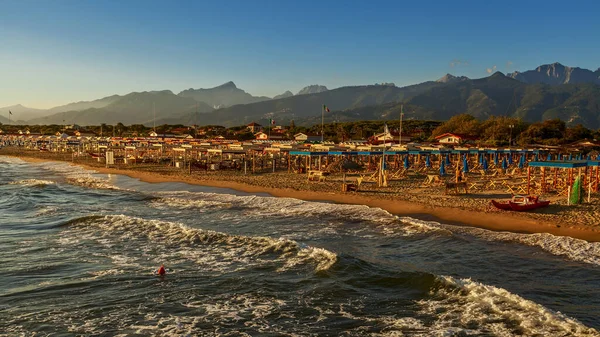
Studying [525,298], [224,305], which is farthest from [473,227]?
[224,305]

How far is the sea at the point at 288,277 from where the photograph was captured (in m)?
9.62

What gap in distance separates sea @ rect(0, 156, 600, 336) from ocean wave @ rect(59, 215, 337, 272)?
0.07m

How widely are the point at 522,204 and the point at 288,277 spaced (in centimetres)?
1330

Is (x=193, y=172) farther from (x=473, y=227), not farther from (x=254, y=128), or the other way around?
(x=254, y=128)

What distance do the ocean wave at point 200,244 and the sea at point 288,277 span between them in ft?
0.23

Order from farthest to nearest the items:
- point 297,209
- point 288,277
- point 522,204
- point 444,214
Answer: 1. point 297,209
2. point 444,214
3. point 522,204
4. point 288,277

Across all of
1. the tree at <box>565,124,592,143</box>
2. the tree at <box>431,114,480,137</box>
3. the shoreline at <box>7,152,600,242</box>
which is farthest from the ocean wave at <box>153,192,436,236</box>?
the tree at <box>431,114,480,137</box>

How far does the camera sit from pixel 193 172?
43.0 m

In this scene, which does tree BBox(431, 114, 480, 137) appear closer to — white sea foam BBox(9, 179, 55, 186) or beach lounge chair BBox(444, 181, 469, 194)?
beach lounge chair BBox(444, 181, 469, 194)

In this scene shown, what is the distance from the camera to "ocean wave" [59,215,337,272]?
14438 mm

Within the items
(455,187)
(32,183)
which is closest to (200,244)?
(455,187)

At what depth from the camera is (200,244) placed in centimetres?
1667

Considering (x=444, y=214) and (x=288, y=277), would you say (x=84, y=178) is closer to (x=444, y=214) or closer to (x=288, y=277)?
(x=444, y=214)

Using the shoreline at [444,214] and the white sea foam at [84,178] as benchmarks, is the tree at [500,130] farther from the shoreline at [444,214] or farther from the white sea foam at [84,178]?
the white sea foam at [84,178]
